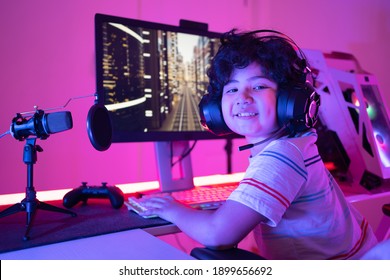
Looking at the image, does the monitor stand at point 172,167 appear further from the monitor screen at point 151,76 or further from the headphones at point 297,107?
the headphones at point 297,107

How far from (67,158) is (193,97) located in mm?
691

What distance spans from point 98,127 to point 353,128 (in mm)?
946

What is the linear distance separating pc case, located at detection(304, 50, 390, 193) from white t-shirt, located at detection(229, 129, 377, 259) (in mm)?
495

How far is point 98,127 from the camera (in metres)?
0.87

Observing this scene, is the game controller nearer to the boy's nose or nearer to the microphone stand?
the microphone stand

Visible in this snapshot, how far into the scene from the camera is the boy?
714mm

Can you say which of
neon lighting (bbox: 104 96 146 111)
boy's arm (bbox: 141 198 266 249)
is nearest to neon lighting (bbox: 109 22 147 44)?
neon lighting (bbox: 104 96 146 111)

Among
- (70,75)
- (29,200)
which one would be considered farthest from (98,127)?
(70,75)

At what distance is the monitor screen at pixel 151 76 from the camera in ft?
3.72

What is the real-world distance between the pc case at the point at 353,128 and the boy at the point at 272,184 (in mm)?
427

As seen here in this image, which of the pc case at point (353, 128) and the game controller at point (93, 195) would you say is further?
the pc case at point (353, 128)

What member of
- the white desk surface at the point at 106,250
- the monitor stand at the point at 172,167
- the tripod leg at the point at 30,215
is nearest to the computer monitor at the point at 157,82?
the monitor stand at the point at 172,167
